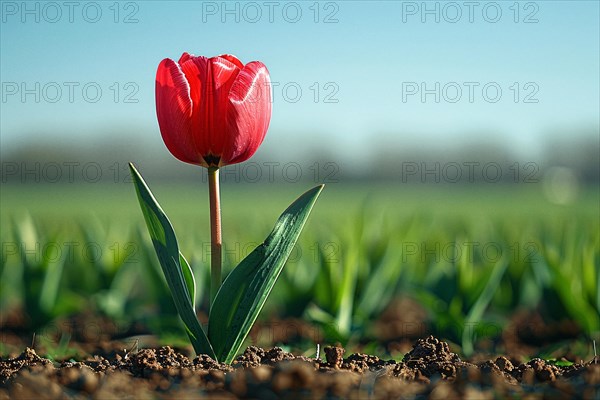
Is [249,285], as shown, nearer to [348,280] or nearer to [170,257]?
[170,257]

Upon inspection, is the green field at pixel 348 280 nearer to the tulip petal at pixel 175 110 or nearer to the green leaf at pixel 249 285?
the green leaf at pixel 249 285

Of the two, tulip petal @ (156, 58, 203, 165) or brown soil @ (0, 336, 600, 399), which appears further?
tulip petal @ (156, 58, 203, 165)

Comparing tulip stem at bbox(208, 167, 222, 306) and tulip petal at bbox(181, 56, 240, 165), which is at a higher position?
tulip petal at bbox(181, 56, 240, 165)

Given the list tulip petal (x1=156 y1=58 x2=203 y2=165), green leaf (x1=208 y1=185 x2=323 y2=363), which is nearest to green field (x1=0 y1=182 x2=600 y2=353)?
green leaf (x1=208 y1=185 x2=323 y2=363)

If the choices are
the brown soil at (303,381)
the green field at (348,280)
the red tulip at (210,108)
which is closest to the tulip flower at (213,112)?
the red tulip at (210,108)

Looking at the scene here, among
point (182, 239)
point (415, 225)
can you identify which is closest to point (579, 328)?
point (415, 225)

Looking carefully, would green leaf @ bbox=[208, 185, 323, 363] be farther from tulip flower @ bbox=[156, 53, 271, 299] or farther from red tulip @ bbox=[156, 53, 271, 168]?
red tulip @ bbox=[156, 53, 271, 168]

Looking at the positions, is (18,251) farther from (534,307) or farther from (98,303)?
(534,307)
